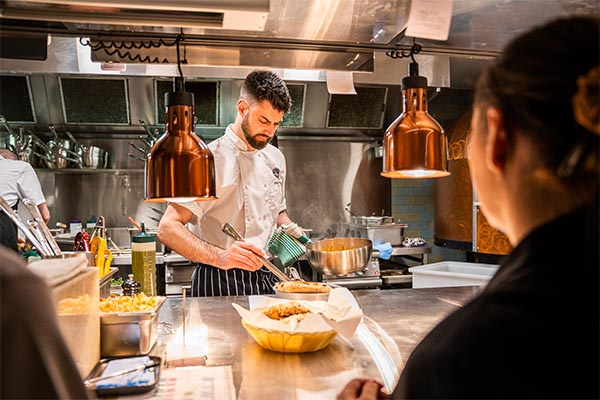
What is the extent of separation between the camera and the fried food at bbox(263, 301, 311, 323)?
1.57m

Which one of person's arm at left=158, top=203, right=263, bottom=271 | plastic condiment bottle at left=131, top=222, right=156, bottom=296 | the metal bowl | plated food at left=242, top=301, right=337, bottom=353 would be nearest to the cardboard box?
plated food at left=242, top=301, right=337, bottom=353

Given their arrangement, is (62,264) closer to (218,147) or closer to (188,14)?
(188,14)

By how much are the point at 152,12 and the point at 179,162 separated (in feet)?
1.48

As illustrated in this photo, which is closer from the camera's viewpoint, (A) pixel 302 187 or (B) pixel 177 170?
(B) pixel 177 170

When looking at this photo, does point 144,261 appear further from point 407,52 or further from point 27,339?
point 27,339

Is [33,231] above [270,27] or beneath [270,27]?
beneath

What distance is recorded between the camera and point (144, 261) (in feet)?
6.82

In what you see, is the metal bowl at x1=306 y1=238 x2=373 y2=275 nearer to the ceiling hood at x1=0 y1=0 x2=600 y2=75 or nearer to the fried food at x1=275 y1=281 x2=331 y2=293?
the fried food at x1=275 y1=281 x2=331 y2=293

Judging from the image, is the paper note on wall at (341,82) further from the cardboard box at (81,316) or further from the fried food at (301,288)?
the cardboard box at (81,316)

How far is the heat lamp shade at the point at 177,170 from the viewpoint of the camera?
143 centimetres

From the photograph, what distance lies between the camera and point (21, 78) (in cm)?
472

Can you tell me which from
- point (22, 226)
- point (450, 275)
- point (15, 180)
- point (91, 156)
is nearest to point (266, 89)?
point (22, 226)

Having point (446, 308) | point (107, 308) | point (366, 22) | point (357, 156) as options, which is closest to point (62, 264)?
point (107, 308)

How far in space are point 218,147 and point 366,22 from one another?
4.01 feet
